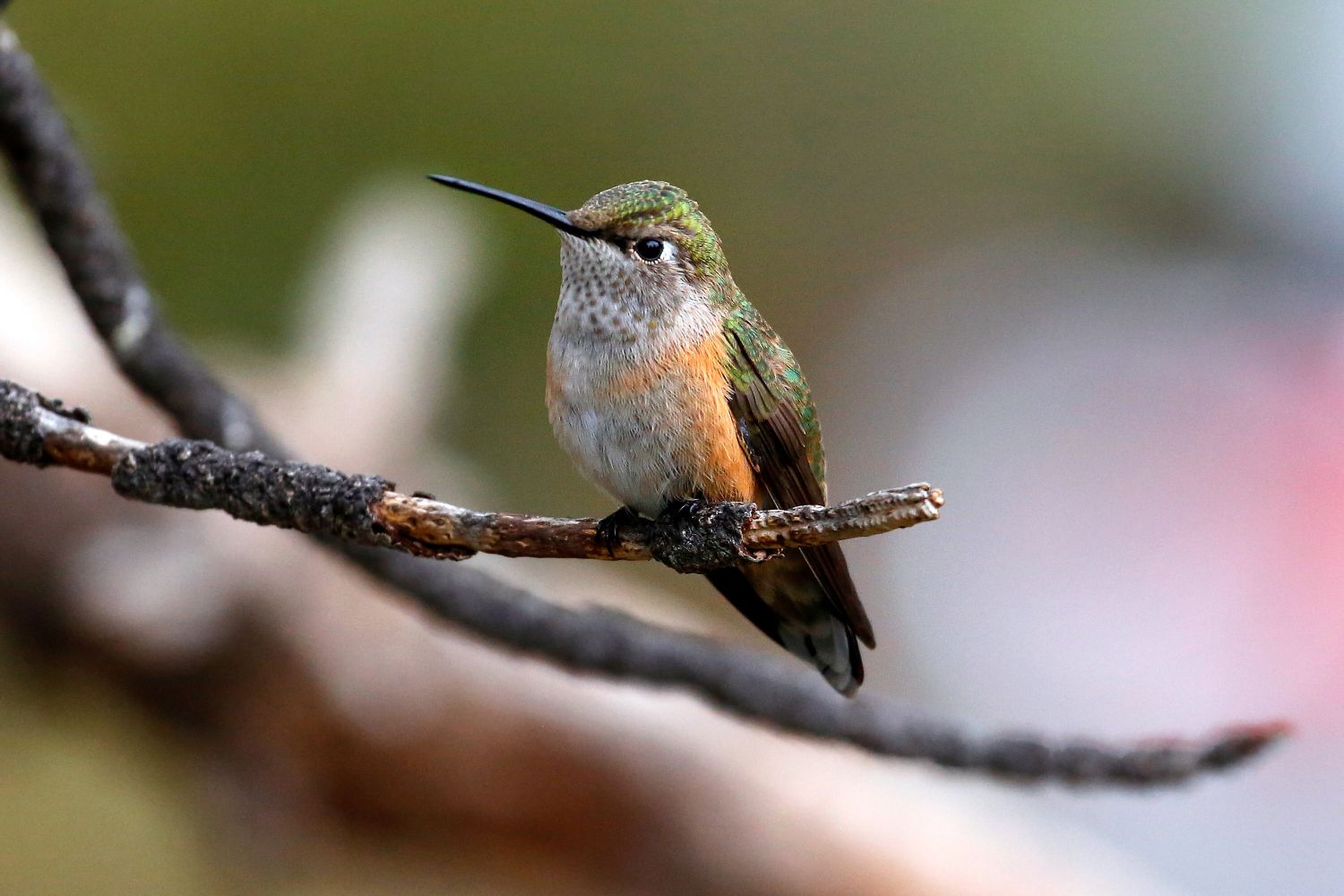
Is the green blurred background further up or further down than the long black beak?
further up

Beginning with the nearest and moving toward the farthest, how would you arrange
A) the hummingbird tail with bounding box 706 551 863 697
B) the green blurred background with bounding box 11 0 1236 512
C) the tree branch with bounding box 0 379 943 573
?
the tree branch with bounding box 0 379 943 573, the hummingbird tail with bounding box 706 551 863 697, the green blurred background with bounding box 11 0 1236 512

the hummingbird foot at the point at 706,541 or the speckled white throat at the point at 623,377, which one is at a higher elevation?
the speckled white throat at the point at 623,377

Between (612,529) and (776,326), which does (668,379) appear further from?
(776,326)

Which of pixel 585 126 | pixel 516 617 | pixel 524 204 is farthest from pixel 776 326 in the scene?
pixel 524 204

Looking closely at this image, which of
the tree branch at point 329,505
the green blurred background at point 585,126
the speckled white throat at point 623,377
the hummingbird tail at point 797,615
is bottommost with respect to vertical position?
the tree branch at point 329,505

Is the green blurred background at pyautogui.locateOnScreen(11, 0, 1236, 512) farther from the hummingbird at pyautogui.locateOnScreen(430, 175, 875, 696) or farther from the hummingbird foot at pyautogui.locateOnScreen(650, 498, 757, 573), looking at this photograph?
the hummingbird foot at pyautogui.locateOnScreen(650, 498, 757, 573)

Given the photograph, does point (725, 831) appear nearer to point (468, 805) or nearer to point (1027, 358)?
point (468, 805)

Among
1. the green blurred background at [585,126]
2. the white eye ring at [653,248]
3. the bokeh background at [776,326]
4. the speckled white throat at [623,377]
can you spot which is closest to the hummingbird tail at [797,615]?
the speckled white throat at [623,377]

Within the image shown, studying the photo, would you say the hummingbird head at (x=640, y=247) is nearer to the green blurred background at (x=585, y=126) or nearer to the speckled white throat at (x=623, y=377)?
the speckled white throat at (x=623, y=377)

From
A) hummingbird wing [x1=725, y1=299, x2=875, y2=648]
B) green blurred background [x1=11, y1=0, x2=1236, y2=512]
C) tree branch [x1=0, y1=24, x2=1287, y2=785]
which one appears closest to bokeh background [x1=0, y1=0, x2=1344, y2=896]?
green blurred background [x1=11, y1=0, x2=1236, y2=512]
